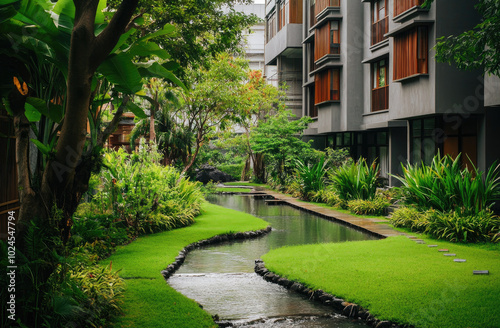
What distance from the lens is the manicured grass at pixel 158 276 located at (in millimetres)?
7066

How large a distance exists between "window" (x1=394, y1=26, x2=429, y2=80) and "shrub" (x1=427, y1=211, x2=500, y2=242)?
7.19 meters

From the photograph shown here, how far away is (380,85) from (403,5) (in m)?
6.58

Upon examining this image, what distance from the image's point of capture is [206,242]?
46.9 feet

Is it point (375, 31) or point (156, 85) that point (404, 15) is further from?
point (156, 85)

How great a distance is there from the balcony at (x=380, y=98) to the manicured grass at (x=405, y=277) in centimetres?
1343

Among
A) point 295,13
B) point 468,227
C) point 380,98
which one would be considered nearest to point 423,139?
point 380,98

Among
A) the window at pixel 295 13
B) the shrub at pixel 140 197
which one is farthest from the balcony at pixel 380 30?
the shrub at pixel 140 197

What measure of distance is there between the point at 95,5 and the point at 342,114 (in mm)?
24981

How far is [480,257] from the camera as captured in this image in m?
11.2

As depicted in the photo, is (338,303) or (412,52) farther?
(412,52)

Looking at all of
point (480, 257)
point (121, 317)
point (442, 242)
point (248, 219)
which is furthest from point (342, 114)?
point (121, 317)

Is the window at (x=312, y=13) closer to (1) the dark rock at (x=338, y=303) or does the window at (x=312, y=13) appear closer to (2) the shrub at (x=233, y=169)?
(2) the shrub at (x=233, y=169)

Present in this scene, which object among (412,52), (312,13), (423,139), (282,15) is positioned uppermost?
(282,15)

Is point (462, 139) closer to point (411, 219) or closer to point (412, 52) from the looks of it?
point (412, 52)
